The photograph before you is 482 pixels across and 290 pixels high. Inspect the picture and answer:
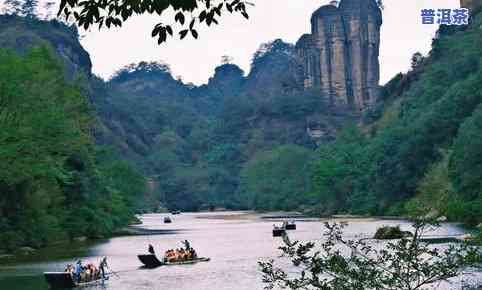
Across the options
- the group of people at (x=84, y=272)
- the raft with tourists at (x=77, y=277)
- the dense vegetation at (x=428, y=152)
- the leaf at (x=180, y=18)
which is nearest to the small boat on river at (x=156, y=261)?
the raft with tourists at (x=77, y=277)

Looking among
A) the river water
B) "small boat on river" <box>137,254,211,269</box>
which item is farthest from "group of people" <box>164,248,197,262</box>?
the river water

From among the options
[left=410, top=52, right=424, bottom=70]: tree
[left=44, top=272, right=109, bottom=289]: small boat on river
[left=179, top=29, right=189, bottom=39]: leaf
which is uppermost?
[left=410, top=52, right=424, bottom=70]: tree

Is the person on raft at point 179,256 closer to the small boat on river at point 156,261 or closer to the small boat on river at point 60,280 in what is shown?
the small boat on river at point 156,261

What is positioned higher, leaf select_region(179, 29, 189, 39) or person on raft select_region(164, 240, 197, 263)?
leaf select_region(179, 29, 189, 39)

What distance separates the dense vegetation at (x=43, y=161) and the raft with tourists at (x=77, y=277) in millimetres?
13683

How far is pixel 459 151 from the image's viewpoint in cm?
7756

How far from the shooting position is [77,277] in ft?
128

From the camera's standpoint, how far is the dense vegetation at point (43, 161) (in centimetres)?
5478

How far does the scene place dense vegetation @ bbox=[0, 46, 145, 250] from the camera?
54.8 m

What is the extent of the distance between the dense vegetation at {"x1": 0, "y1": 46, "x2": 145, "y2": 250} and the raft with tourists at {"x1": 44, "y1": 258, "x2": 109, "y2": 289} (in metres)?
13.7

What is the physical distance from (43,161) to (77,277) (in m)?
21.1

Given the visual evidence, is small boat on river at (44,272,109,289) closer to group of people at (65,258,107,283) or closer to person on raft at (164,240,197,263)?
group of people at (65,258,107,283)

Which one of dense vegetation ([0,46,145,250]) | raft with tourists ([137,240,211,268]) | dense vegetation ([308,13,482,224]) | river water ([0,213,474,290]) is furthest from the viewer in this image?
dense vegetation ([308,13,482,224])

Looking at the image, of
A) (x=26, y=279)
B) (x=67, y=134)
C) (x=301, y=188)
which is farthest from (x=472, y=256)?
(x=301, y=188)
